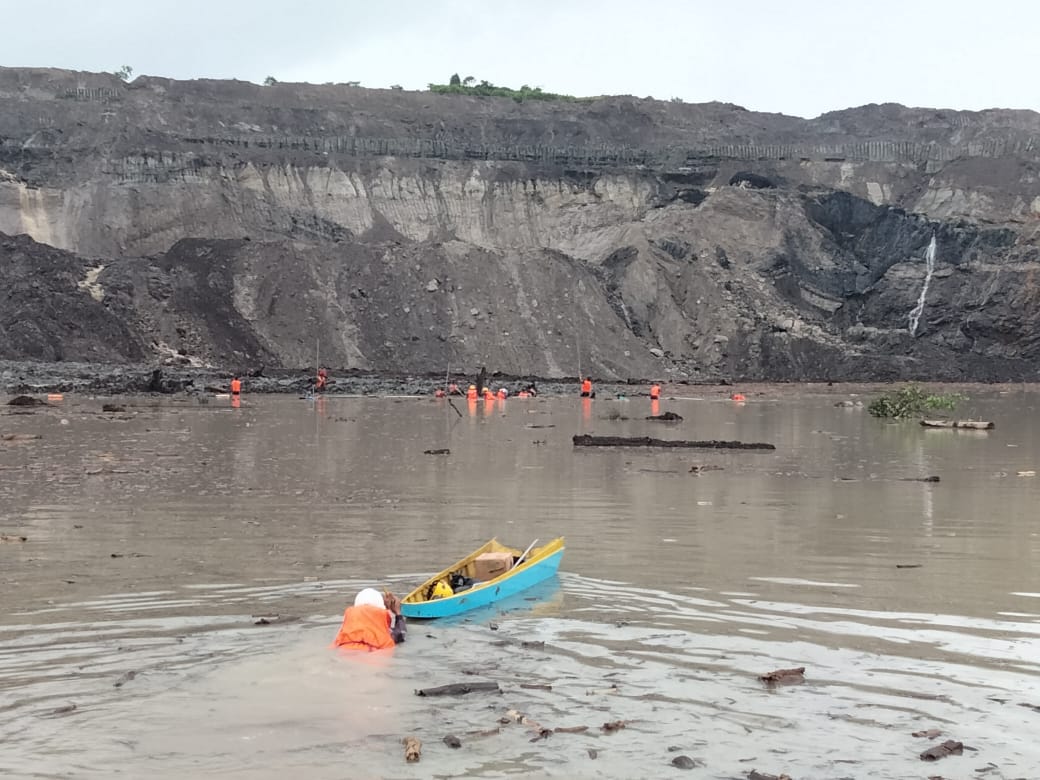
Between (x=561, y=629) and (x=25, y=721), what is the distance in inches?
172

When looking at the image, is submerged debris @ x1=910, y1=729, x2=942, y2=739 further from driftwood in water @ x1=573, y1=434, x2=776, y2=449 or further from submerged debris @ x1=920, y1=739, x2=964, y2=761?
driftwood in water @ x1=573, y1=434, x2=776, y2=449

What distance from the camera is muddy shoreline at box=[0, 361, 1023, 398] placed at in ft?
133

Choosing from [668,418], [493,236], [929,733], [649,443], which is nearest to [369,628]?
[929,733]

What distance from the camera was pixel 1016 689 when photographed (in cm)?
819

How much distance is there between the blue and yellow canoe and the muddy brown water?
150mm

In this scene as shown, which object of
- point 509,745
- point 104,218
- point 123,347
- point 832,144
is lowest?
point 509,745

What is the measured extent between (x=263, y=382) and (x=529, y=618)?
36.2 meters

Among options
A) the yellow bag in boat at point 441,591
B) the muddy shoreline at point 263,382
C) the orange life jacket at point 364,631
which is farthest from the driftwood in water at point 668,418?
the orange life jacket at point 364,631

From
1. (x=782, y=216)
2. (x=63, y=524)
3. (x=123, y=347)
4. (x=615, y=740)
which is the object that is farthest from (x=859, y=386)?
(x=615, y=740)

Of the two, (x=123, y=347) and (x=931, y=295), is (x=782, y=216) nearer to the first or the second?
(x=931, y=295)

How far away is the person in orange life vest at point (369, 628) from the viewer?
9055 mm

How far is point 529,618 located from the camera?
10.4 m

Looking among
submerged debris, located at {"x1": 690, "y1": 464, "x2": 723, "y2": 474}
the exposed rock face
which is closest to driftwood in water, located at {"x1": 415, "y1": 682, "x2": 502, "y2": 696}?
submerged debris, located at {"x1": 690, "y1": 464, "x2": 723, "y2": 474}

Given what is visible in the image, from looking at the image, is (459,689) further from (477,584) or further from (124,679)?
(477,584)
